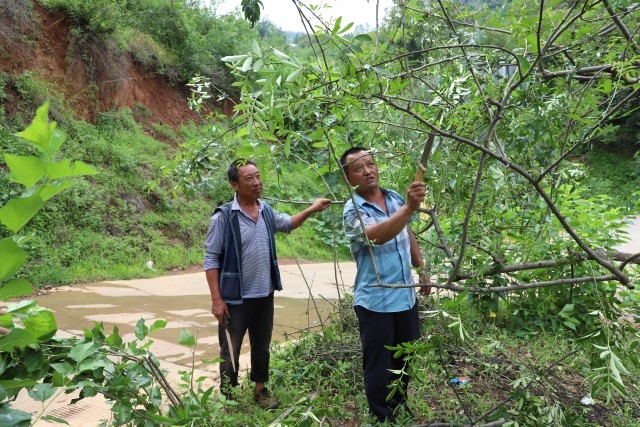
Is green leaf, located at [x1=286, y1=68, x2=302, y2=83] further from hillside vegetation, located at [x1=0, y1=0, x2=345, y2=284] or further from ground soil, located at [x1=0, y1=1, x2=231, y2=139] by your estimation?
ground soil, located at [x1=0, y1=1, x2=231, y2=139]

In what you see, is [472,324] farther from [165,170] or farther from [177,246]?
[177,246]

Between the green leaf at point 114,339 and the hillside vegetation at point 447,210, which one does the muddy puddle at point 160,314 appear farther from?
the green leaf at point 114,339

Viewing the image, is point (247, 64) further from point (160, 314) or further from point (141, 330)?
point (160, 314)

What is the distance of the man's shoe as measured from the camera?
364 cm

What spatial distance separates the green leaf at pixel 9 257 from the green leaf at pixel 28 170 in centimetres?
13

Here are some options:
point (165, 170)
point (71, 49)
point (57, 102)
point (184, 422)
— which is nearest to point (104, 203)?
point (57, 102)

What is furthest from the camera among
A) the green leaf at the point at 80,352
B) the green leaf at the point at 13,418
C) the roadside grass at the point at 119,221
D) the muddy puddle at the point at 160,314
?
the roadside grass at the point at 119,221

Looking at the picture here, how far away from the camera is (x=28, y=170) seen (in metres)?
1.14

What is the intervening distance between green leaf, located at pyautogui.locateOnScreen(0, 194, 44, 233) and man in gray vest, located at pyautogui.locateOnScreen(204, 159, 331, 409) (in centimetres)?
237

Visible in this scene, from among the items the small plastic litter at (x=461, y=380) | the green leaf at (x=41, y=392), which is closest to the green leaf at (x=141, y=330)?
the green leaf at (x=41, y=392)

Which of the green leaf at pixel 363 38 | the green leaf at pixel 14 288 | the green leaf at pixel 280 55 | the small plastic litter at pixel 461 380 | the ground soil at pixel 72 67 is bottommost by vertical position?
→ the small plastic litter at pixel 461 380

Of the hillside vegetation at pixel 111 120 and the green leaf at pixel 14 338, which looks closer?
the green leaf at pixel 14 338

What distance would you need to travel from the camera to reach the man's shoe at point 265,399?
3640 mm

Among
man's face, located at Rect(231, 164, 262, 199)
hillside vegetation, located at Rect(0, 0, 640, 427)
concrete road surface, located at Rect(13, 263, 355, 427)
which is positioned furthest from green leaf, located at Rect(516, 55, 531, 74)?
concrete road surface, located at Rect(13, 263, 355, 427)
